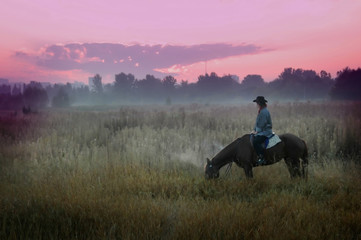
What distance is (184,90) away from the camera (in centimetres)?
11844

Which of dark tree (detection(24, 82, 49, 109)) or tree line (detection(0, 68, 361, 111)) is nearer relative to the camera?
tree line (detection(0, 68, 361, 111))

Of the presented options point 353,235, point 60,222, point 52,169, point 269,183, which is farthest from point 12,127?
point 353,235

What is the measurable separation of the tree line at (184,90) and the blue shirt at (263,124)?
65.7 metres

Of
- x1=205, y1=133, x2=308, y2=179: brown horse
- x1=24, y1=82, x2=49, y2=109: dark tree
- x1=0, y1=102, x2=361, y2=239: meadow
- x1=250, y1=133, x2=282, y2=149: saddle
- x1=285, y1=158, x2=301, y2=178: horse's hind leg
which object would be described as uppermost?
x1=24, y1=82, x2=49, y2=109: dark tree

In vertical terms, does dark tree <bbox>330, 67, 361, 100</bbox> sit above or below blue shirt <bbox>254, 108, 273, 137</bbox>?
above

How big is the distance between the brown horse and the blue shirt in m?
0.31

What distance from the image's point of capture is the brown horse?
6.05 m

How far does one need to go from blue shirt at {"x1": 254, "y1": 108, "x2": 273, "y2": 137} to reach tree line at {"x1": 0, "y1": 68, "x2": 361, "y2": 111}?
216 feet

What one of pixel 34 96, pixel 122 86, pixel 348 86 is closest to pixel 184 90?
pixel 122 86

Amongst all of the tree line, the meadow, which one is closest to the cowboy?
the meadow

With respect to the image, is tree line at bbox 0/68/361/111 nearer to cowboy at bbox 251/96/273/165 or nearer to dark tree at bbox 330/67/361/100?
dark tree at bbox 330/67/361/100

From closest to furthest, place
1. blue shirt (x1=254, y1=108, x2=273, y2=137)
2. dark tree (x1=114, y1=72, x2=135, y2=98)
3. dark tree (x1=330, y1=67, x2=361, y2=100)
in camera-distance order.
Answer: blue shirt (x1=254, y1=108, x2=273, y2=137), dark tree (x1=330, y1=67, x2=361, y2=100), dark tree (x1=114, y1=72, x2=135, y2=98)

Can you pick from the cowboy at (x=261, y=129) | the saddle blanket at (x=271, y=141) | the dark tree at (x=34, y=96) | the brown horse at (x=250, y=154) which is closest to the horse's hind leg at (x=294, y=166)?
the brown horse at (x=250, y=154)

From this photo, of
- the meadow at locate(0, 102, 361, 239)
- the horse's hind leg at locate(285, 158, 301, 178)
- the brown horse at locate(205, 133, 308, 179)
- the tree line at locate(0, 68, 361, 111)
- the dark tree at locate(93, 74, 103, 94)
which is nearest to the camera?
the meadow at locate(0, 102, 361, 239)
